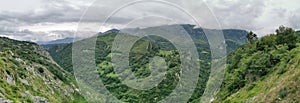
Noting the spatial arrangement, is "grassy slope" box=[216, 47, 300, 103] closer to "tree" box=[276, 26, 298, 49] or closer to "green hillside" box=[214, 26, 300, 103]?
"green hillside" box=[214, 26, 300, 103]

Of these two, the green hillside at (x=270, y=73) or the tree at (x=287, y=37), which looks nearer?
the green hillside at (x=270, y=73)

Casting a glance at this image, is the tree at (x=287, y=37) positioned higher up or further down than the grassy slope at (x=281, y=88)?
higher up

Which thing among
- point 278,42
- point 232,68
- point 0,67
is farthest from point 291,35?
point 0,67

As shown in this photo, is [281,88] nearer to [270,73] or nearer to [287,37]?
[270,73]

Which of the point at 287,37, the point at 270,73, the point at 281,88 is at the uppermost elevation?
the point at 287,37

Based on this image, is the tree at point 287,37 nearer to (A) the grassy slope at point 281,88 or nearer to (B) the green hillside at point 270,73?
(B) the green hillside at point 270,73

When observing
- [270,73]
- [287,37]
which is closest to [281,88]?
[270,73]

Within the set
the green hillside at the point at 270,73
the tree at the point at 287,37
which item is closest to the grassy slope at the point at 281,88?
the green hillside at the point at 270,73

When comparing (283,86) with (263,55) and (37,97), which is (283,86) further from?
(37,97)
